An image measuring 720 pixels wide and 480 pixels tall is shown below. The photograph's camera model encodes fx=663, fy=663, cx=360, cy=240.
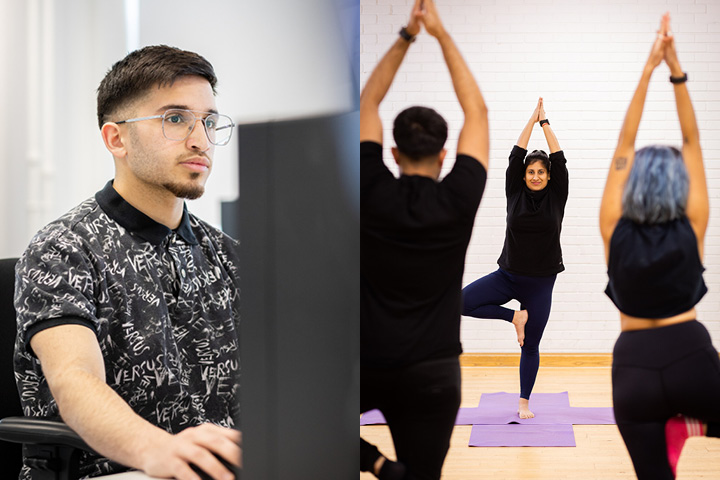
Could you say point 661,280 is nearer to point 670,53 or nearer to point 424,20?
point 670,53

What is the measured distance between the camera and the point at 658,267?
1107 mm

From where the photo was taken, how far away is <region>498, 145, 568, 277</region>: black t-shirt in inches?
52.2

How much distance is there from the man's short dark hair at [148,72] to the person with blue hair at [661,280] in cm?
92

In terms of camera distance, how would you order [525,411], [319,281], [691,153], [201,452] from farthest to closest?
[525,411] < [319,281] < [691,153] < [201,452]

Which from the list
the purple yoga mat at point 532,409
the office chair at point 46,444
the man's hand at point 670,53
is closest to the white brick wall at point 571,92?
the man's hand at point 670,53

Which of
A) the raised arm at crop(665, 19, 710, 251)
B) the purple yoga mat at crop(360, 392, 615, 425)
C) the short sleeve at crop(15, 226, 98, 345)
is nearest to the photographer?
the raised arm at crop(665, 19, 710, 251)

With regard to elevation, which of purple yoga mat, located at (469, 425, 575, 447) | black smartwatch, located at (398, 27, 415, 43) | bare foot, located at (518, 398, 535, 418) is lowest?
purple yoga mat, located at (469, 425, 575, 447)

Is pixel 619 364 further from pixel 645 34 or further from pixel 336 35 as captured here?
pixel 336 35

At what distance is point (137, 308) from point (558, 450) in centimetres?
95

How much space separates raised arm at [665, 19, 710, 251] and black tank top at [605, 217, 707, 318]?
2cm

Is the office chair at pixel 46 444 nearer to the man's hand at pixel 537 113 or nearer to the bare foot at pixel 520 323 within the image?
the bare foot at pixel 520 323

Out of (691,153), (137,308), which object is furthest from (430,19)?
(137,308)

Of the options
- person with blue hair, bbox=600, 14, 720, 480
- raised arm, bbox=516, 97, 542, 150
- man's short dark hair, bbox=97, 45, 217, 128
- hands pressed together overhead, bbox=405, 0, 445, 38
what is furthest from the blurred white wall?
person with blue hair, bbox=600, 14, 720, 480

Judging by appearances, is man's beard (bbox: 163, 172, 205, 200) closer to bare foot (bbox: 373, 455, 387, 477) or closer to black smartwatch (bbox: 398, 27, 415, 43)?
black smartwatch (bbox: 398, 27, 415, 43)
